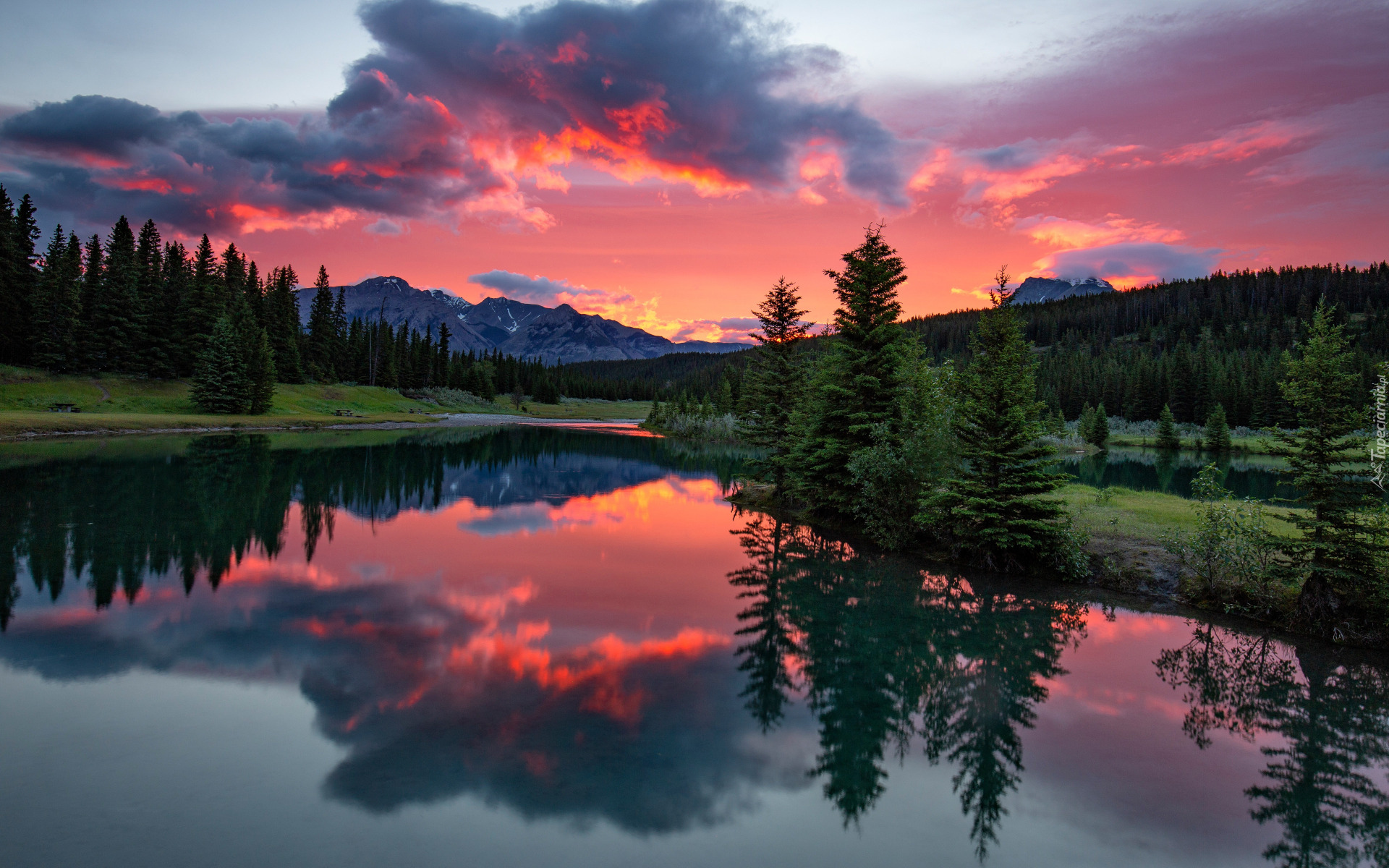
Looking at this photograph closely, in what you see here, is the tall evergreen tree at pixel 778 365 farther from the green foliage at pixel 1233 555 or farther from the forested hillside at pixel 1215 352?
the forested hillside at pixel 1215 352

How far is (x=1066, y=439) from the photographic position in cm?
10575

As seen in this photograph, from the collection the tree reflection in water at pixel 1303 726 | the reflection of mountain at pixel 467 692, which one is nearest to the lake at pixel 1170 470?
the tree reflection in water at pixel 1303 726

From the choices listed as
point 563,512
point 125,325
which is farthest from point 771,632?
point 125,325

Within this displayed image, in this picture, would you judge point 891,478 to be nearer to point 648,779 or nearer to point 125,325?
point 648,779

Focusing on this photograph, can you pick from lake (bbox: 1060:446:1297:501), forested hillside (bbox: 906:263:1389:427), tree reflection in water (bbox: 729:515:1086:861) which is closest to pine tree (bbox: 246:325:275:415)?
tree reflection in water (bbox: 729:515:1086:861)

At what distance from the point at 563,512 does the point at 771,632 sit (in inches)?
752

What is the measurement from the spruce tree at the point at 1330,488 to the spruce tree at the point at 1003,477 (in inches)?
226

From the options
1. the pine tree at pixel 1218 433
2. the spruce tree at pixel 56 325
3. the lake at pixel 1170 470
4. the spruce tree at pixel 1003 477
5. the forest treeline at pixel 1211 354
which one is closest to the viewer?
the spruce tree at pixel 1003 477

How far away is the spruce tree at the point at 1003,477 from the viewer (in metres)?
A: 19.7

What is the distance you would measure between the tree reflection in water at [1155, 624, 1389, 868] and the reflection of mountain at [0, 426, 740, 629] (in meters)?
22.6

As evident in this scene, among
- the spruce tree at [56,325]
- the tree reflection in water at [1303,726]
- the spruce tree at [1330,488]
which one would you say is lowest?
the tree reflection in water at [1303,726]

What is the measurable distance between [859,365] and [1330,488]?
613 inches

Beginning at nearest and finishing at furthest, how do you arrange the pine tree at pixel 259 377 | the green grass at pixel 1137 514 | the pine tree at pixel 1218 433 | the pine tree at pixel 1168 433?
the green grass at pixel 1137 514, the pine tree at pixel 259 377, the pine tree at pixel 1218 433, the pine tree at pixel 1168 433

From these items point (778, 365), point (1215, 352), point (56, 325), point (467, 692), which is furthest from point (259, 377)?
point (1215, 352)
